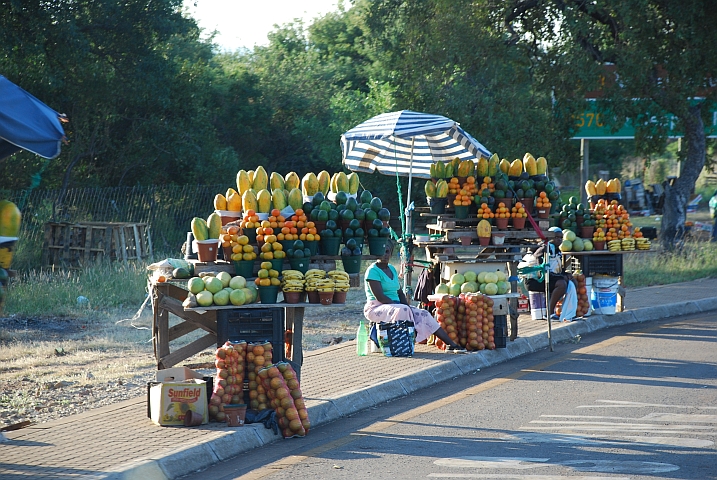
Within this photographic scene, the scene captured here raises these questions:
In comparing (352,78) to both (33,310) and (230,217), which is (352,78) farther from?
(230,217)

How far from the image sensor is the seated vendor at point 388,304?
1023 centimetres

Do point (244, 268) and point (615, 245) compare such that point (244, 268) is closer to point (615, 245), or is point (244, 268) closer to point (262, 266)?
point (262, 266)

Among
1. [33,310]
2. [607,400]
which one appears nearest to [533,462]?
[607,400]

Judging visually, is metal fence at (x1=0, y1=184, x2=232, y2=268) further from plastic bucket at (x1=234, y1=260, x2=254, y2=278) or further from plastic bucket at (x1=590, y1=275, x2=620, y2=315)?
plastic bucket at (x1=234, y1=260, x2=254, y2=278)

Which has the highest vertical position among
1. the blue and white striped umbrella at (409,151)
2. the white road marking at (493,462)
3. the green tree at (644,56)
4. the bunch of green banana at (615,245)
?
the green tree at (644,56)

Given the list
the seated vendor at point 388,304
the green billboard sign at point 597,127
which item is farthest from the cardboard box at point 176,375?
the green billboard sign at point 597,127

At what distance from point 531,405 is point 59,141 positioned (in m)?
4.84

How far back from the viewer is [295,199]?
843 cm

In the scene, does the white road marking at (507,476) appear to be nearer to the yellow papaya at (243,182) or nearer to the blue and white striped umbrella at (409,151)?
the yellow papaya at (243,182)

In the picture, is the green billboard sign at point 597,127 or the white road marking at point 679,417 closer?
the white road marking at point 679,417

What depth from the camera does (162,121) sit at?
78.6ft

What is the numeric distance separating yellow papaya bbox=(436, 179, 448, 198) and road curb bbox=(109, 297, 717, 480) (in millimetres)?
2100

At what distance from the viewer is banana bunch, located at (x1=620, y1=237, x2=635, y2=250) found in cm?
1410

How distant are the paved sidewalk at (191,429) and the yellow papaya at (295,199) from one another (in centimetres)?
177
